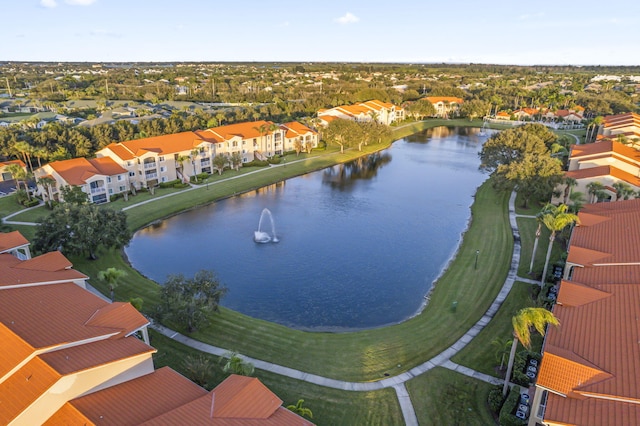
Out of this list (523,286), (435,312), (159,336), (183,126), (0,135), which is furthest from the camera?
(183,126)

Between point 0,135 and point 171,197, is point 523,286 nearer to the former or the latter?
point 171,197

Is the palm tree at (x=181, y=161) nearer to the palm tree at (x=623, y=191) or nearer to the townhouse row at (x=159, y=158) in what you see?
the townhouse row at (x=159, y=158)

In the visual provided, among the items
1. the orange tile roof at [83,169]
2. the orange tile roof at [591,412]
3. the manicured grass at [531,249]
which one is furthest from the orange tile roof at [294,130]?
the orange tile roof at [591,412]

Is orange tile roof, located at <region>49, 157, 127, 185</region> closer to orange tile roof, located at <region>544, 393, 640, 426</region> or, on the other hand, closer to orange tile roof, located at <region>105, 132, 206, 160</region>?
orange tile roof, located at <region>105, 132, 206, 160</region>

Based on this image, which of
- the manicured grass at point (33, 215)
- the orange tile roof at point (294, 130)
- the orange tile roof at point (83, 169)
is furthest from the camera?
the orange tile roof at point (294, 130)

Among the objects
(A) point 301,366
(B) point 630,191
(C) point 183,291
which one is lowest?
(A) point 301,366

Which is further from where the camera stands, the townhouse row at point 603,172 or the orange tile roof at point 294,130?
the orange tile roof at point 294,130

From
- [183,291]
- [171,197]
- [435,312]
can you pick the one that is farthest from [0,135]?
[435,312]

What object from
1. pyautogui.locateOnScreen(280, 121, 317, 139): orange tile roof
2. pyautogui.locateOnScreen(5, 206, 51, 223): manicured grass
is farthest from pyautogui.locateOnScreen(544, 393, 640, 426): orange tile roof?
pyautogui.locateOnScreen(280, 121, 317, 139): orange tile roof
